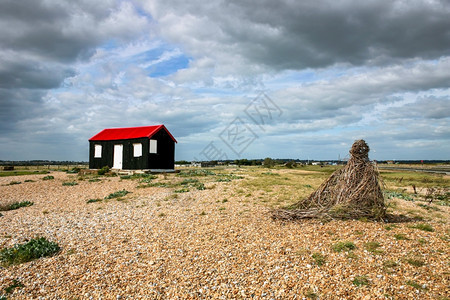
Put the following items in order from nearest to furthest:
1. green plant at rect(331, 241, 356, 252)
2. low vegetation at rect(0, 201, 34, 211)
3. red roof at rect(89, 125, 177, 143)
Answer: green plant at rect(331, 241, 356, 252), low vegetation at rect(0, 201, 34, 211), red roof at rect(89, 125, 177, 143)

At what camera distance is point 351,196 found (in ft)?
37.8

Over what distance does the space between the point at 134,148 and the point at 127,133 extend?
417 cm

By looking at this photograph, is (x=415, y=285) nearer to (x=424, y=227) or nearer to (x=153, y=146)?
(x=424, y=227)

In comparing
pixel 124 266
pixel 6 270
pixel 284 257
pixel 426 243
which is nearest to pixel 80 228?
pixel 6 270

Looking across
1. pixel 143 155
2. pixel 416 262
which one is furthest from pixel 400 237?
pixel 143 155

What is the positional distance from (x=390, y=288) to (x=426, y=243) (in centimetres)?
355

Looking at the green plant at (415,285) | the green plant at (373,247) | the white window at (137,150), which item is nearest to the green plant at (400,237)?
the green plant at (373,247)

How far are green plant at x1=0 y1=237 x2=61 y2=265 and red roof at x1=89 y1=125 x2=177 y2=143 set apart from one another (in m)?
28.5

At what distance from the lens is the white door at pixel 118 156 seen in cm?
4062

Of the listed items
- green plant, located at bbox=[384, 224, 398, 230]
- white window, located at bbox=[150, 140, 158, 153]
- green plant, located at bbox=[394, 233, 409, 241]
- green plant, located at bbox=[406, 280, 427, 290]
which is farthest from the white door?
green plant, located at bbox=[406, 280, 427, 290]

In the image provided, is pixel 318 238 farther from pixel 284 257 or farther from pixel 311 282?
pixel 311 282

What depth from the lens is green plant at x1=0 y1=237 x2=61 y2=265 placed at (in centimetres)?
841

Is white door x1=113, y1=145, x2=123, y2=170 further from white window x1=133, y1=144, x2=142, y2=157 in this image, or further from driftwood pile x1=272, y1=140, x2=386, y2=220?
driftwood pile x1=272, y1=140, x2=386, y2=220

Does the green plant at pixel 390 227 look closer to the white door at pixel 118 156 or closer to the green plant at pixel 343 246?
the green plant at pixel 343 246
